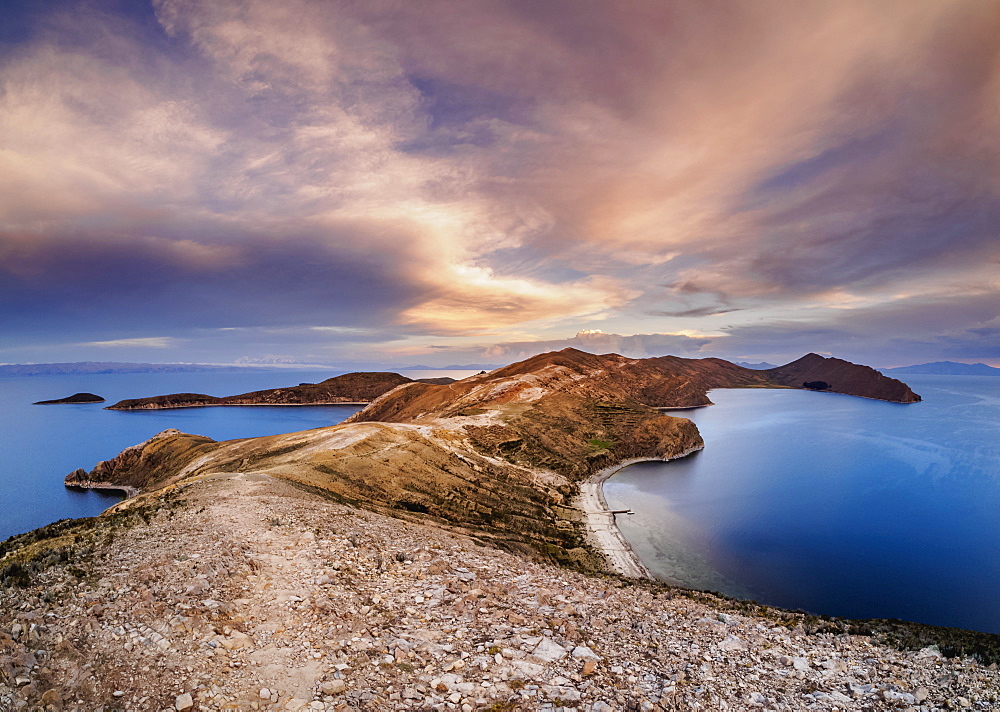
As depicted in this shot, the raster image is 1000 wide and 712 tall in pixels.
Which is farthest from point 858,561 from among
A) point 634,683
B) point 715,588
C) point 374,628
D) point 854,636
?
point 374,628

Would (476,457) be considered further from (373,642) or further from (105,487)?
(105,487)

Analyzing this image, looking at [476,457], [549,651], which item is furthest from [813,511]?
[549,651]

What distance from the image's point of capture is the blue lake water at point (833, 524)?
40.5 meters

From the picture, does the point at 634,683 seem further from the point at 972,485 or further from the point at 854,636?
the point at 972,485

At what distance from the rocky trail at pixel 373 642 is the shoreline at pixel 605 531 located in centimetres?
2603

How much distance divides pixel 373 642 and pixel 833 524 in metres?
73.2

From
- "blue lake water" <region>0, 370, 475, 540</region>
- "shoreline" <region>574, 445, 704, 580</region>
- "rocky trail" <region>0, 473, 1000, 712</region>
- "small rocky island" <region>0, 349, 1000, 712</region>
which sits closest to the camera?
"rocky trail" <region>0, 473, 1000, 712</region>

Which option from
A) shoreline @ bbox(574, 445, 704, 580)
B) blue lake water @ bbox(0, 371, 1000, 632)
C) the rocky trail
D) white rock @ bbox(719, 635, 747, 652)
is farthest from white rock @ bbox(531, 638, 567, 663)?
blue lake water @ bbox(0, 371, 1000, 632)

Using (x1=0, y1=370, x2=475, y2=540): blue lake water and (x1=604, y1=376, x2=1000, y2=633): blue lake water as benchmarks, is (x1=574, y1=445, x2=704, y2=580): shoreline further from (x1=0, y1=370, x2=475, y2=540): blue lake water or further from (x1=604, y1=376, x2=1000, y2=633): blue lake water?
(x1=0, y1=370, x2=475, y2=540): blue lake water

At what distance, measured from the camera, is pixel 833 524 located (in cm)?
6019

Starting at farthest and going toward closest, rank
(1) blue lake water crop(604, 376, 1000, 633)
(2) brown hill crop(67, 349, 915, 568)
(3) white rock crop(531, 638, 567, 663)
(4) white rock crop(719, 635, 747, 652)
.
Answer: (2) brown hill crop(67, 349, 915, 568) → (1) blue lake water crop(604, 376, 1000, 633) → (4) white rock crop(719, 635, 747, 652) → (3) white rock crop(531, 638, 567, 663)

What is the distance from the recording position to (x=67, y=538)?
62.5 ft

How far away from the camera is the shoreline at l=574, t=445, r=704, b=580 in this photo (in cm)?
4478

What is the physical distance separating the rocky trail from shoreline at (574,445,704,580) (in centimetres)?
2603
